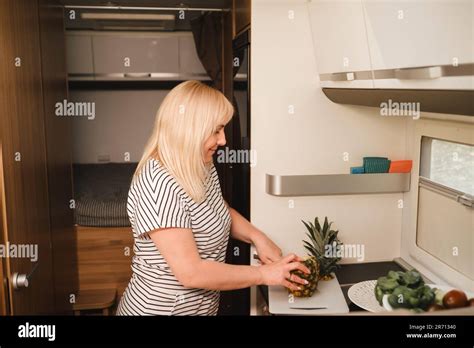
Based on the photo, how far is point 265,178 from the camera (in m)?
1.48

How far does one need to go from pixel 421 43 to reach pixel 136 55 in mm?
2199

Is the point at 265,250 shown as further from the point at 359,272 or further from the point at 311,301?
the point at 359,272

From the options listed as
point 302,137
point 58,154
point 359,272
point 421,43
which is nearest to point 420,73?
point 421,43

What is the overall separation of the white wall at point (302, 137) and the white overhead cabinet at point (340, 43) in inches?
2.7

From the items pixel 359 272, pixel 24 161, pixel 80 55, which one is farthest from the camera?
pixel 80 55

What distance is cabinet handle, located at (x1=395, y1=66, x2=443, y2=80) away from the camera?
0.74m

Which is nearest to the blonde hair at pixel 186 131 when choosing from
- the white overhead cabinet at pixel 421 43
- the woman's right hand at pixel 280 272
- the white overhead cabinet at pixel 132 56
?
the woman's right hand at pixel 280 272

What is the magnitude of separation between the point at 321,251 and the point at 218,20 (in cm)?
149

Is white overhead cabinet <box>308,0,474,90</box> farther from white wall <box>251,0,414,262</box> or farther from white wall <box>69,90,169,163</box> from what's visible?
white wall <box>69,90,169,163</box>

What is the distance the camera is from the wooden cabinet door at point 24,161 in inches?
44.3

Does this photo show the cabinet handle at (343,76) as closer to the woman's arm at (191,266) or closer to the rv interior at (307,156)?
the rv interior at (307,156)

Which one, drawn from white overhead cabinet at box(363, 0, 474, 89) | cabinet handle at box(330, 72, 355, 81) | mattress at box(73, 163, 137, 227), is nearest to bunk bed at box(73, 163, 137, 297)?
mattress at box(73, 163, 137, 227)

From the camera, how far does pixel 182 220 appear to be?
93 cm
